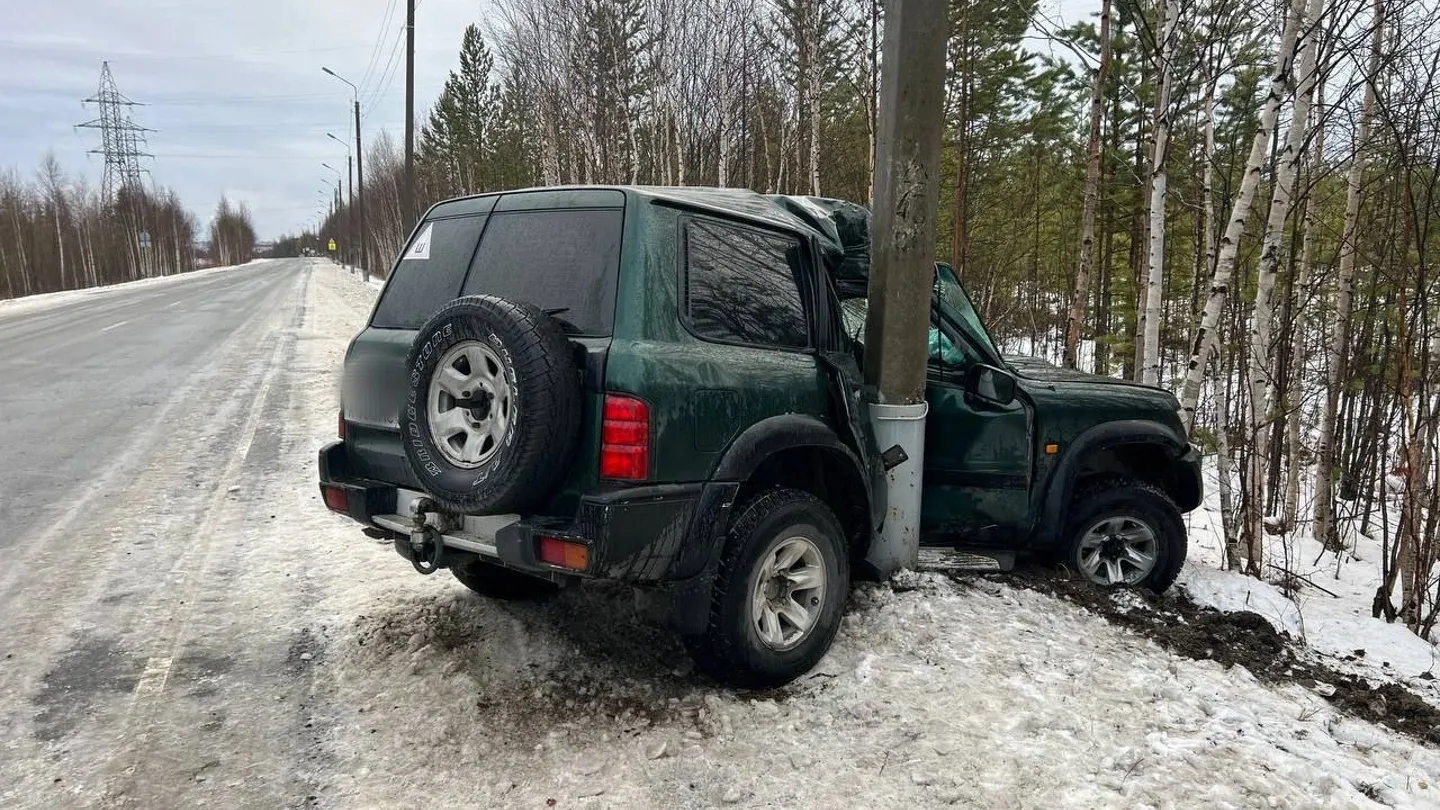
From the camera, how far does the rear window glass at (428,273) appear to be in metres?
3.46

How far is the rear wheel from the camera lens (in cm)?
387

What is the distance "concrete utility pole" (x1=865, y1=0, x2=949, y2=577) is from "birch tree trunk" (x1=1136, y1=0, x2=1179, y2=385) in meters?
3.40

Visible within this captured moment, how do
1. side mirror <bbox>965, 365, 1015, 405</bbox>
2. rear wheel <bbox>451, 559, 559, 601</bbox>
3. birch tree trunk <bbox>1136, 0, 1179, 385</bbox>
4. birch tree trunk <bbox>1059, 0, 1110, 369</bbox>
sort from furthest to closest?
birch tree trunk <bbox>1059, 0, 1110, 369</bbox>
birch tree trunk <bbox>1136, 0, 1179, 385</bbox>
side mirror <bbox>965, 365, 1015, 405</bbox>
rear wheel <bbox>451, 559, 559, 601</bbox>

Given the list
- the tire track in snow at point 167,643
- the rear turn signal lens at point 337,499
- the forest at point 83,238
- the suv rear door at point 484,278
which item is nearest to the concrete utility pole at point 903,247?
the suv rear door at point 484,278

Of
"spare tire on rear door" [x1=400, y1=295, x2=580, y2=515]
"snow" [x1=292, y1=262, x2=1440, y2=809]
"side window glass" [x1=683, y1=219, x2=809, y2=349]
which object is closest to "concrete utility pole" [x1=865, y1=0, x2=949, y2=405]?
"side window glass" [x1=683, y1=219, x2=809, y2=349]

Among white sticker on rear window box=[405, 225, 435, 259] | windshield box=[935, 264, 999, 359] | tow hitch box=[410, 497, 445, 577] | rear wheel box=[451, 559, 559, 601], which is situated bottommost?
rear wheel box=[451, 559, 559, 601]

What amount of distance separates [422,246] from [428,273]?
0.18m

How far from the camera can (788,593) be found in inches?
130

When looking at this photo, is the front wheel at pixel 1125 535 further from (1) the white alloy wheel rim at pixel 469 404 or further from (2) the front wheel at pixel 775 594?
(1) the white alloy wheel rim at pixel 469 404

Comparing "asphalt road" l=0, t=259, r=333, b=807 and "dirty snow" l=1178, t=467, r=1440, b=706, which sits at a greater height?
"asphalt road" l=0, t=259, r=333, b=807

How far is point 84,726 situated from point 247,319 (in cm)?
2181

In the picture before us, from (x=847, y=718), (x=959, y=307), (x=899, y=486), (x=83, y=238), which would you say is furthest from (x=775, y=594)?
(x=83, y=238)

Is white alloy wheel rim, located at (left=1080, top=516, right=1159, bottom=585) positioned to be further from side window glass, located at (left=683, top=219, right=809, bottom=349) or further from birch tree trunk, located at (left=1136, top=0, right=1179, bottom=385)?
birch tree trunk, located at (left=1136, top=0, right=1179, bottom=385)

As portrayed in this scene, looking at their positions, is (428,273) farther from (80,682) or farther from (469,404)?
(80,682)
